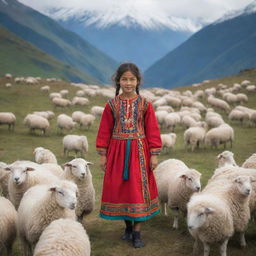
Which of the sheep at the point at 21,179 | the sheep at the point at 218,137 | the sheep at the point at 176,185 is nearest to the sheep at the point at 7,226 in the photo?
the sheep at the point at 21,179

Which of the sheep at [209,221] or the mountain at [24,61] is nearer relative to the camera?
the sheep at [209,221]

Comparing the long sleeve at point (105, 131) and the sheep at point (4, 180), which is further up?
the long sleeve at point (105, 131)

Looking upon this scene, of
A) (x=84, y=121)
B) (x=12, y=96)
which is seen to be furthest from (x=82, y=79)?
(x=84, y=121)


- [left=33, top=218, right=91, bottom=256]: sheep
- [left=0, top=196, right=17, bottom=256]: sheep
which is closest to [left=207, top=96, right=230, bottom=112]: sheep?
[left=0, top=196, right=17, bottom=256]: sheep

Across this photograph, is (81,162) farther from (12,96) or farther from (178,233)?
(12,96)

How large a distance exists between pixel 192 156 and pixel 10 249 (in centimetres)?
948

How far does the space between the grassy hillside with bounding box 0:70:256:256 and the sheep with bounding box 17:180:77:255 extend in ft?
2.88

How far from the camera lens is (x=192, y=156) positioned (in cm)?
1330

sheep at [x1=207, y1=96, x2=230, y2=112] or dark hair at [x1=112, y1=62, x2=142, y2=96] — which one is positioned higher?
sheep at [x1=207, y1=96, x2=230, y2=112]

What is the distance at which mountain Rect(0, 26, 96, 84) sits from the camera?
91250mm

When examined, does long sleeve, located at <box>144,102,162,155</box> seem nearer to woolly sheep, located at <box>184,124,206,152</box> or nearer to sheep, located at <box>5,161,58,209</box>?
sheep, located at <box>5,161,58,209</box>

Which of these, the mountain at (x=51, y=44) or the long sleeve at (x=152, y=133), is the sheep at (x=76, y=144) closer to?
the long sleeve at (x=152, y=133)

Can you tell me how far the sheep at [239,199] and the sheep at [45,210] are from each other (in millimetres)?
2326

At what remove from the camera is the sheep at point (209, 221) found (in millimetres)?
4469
